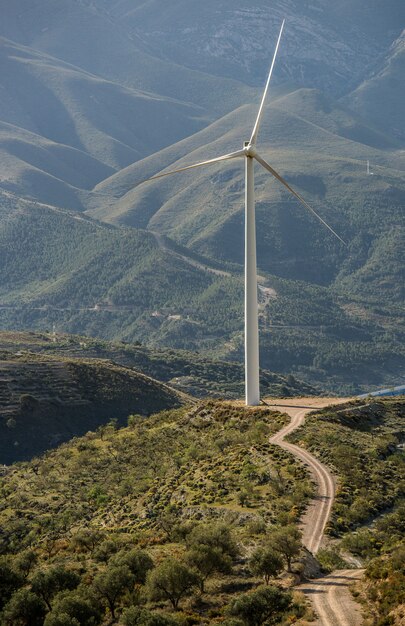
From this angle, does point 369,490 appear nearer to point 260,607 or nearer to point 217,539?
point 217,539

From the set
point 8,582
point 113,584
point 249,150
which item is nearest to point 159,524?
point 8,582

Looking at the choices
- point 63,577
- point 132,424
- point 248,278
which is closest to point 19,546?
point 63,577

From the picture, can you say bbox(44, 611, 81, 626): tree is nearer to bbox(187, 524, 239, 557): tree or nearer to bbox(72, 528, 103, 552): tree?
bbox(187, 524, 239, 557): tree

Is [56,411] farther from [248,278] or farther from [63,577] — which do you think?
[63,577]

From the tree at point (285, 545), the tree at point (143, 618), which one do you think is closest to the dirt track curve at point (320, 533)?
the tree at point (285, 545)

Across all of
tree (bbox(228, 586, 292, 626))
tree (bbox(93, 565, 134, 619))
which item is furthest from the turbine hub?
tree (bbox(228, 586, 292, 626))

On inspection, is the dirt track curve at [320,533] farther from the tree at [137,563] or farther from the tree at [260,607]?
the tree at [137,563]
